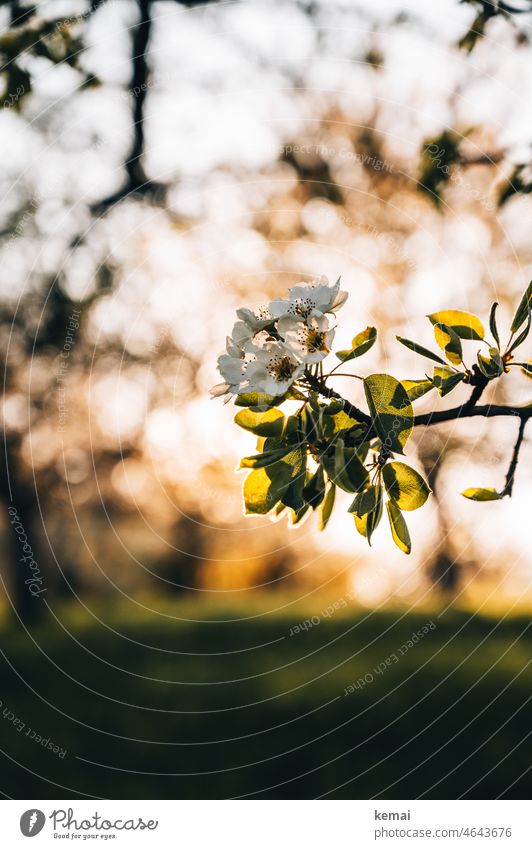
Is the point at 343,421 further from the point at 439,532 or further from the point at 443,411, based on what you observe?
the point at 439,532

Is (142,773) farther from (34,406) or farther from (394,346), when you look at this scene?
(34,406)

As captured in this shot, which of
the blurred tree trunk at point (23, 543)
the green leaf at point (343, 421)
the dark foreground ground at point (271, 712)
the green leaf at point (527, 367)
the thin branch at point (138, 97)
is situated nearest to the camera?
the green leaf at point (343, 421)

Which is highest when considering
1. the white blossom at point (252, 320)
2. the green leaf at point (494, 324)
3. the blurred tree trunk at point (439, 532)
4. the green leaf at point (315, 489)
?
the blurred tree trunk at point (439, 532)

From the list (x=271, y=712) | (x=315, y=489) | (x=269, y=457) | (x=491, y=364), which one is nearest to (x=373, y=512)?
(x=315, y=489)

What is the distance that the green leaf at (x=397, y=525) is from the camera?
1.38 m

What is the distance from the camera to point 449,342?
4.57 ft

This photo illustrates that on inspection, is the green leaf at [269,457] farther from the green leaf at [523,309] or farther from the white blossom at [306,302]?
the green leaf at [523,309]

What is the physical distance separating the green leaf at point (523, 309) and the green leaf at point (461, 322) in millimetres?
62

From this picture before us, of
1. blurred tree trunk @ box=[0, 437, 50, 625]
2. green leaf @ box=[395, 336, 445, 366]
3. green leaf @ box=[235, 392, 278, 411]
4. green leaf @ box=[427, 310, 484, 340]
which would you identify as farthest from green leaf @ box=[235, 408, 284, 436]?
blurred tree trunk @ box=[0, 437, 50, 625]

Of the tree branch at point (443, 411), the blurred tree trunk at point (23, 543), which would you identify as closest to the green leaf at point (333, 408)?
the tree branch at point (443, 411)

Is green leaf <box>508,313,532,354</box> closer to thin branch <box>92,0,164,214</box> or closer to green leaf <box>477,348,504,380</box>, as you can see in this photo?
green leaf <box>477,348,504,380</box>

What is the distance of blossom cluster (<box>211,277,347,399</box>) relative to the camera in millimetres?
1207

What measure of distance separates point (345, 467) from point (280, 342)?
22 centimetres

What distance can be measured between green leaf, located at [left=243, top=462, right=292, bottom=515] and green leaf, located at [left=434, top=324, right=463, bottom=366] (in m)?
0.36
